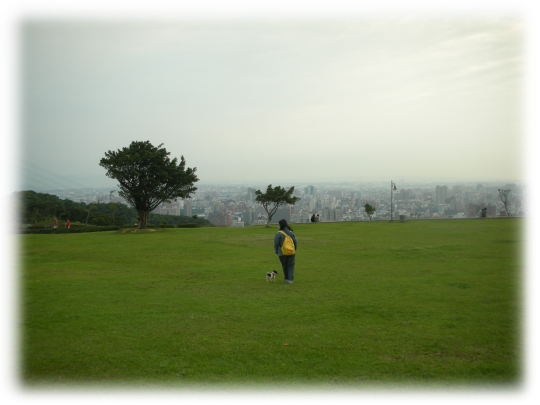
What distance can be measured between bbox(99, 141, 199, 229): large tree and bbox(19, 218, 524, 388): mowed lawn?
1867 cm

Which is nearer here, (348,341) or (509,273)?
(348,341)

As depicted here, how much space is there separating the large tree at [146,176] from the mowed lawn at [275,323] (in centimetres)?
1867

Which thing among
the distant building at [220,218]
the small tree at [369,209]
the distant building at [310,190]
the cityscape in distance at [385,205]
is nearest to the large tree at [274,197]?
the cityscape in distance at [385,205]

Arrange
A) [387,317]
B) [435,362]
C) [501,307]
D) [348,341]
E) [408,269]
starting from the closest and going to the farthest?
[435,362] → [348,341] → [387,317] → [501,307] → [408,269]

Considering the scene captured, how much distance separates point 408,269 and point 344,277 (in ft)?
8.39

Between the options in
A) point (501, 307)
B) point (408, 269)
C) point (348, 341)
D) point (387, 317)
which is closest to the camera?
point (348, 341)

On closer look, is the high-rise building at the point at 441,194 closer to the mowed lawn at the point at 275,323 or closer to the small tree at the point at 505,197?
the small tree at the point at 505,197

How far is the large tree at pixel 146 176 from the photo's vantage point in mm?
33875

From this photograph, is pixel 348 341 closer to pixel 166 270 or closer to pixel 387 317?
pixel 387 317

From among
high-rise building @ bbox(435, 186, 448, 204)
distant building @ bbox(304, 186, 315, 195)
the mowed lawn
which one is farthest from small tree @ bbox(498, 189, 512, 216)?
distant building @ bbox(304, 186, 315, 195)

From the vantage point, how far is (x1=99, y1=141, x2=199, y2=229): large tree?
1334 inches

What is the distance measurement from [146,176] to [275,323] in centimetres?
2840

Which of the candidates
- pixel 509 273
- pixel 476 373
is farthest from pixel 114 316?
pixel 509 273

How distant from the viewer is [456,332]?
7523mm
